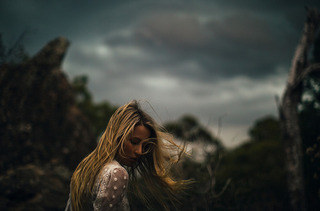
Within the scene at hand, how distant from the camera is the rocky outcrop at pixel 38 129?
530 centimetres

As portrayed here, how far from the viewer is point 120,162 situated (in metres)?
2.22

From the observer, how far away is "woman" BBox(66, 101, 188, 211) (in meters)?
1.88

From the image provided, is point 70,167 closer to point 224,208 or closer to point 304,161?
point 224,208

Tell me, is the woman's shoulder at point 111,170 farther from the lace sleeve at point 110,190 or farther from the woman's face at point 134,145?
the woman's face at point 134,145

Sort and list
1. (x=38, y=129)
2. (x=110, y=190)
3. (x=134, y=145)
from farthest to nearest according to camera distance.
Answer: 1. (x=38, y=129)
2. (x=134, y=145)
3. (x=110, y=190)

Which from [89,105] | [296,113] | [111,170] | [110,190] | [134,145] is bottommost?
[110,190]

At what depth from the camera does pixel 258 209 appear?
17.1ft

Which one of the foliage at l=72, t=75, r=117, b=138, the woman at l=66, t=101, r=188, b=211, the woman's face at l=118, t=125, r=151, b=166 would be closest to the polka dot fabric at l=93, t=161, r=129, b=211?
the woman at l=66, t=101, r=188, b=211

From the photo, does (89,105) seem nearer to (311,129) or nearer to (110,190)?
(311,129)

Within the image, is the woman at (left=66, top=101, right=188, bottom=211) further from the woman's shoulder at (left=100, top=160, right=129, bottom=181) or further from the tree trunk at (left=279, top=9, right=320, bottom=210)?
the tree trunk at (left=279, top=9, right=320, bottom=210)

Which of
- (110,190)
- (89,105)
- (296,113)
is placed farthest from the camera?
(89,105)

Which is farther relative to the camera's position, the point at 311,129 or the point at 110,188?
the point at 311,129

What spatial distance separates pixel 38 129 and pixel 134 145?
20.0 feet

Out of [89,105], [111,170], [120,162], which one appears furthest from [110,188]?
[89,105]
